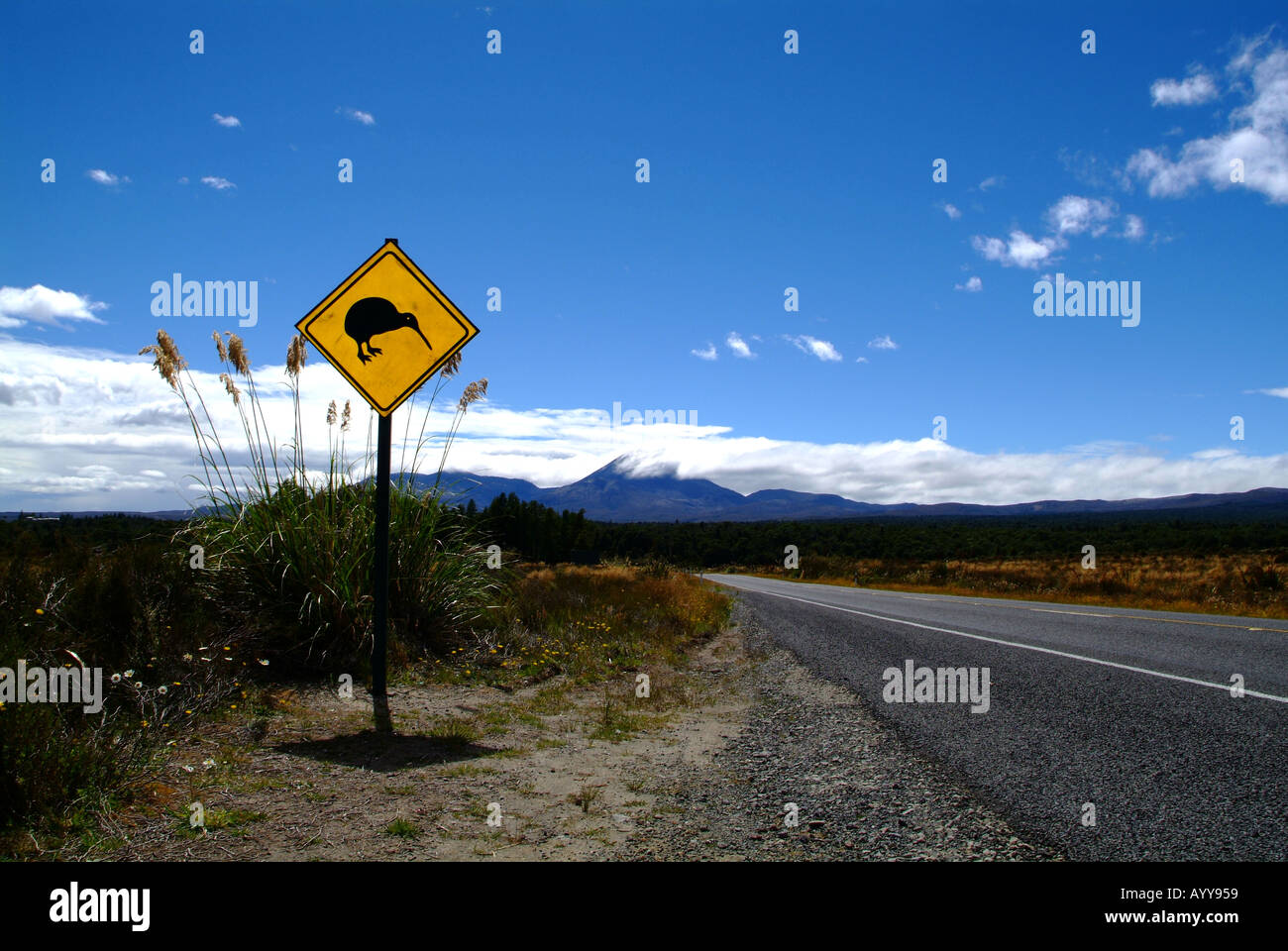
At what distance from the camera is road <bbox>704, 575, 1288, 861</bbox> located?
3299mm

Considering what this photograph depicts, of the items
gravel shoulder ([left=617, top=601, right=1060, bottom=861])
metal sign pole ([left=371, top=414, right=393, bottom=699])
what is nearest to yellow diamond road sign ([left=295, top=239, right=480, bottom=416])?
metal sign pole ([left=371, top=414, right=393, bottom=699])

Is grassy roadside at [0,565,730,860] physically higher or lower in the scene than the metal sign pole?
lower

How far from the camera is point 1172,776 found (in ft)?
12.9

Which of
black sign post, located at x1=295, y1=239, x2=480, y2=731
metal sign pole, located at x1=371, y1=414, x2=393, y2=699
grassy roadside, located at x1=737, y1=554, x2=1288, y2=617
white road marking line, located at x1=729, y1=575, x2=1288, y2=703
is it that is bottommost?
grassy roadside, located at x1=737, y1=554, x2=1288, y2=617

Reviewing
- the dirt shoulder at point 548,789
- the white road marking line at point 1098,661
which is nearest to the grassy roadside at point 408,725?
the dirt shoulder at point 548,789

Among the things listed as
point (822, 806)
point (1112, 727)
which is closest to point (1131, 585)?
point (1112, 727)

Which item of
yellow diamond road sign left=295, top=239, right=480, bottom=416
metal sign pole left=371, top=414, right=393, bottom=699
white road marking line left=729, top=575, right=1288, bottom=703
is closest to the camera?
metal sign pole left=371, top=414, right=393, bottom=699

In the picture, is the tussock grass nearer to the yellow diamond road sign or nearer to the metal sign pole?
the metal sign pole

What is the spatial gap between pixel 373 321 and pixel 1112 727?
594cm

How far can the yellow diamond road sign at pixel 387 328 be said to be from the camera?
5.64 metres

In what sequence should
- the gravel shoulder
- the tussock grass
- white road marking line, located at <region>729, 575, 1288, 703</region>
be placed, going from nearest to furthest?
the gravel shoulder → white road marking line, located at <region>729, 575, 1288, 703</region> → the tussock grass

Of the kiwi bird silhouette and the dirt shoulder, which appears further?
the kiwi bird silhouette
